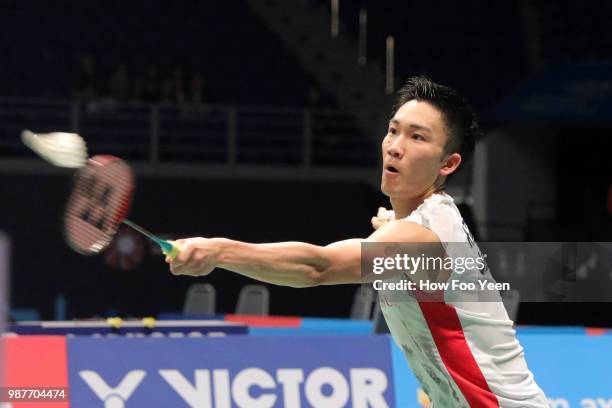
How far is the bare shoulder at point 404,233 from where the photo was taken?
307 centimetres

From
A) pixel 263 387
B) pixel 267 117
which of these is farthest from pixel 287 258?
pixel 267 117

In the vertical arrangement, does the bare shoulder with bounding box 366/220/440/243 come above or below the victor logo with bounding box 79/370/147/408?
above

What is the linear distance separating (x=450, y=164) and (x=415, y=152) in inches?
6.0

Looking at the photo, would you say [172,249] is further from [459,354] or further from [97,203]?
[459,354]

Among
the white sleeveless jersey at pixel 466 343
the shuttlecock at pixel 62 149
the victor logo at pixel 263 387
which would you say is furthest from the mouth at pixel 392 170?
the victor logo at pixel 263 387

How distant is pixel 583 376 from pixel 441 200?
3061mm

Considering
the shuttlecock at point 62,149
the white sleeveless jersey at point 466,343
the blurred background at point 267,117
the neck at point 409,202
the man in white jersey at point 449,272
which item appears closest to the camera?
the man in white jersey at point 449,272

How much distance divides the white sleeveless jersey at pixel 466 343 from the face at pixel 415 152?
0.24 ft

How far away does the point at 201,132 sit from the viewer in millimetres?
16234

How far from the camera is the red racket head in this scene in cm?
343

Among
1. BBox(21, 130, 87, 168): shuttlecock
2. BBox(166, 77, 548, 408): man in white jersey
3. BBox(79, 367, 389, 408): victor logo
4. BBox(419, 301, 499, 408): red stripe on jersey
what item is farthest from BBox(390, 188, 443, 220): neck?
BBox(79, 367, 389, 408): victor logo

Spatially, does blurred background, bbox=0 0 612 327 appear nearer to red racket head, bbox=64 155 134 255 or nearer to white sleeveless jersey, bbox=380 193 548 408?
red racket head, bbox=64 155 134 255

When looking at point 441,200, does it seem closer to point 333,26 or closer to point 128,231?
point 128,231

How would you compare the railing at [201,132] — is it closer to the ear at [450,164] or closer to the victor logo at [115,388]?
the victor logo at [115,388]
